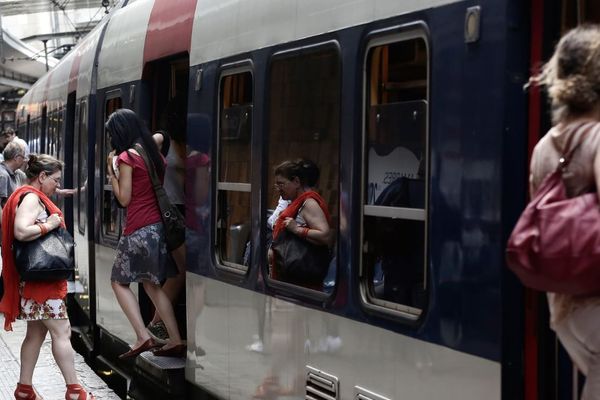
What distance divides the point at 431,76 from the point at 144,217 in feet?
12.5

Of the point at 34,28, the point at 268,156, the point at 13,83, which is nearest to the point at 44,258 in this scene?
the point at 268,156

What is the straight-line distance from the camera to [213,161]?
6.41m

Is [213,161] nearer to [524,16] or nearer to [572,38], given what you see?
[524,16]

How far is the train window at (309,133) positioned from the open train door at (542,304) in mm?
1260

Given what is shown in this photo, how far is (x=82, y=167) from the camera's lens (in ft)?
35.4

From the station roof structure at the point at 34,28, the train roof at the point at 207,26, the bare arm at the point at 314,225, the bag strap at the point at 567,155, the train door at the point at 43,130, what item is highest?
the station roof structure at the point at 34,28

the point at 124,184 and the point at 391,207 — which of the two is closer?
the point at 391,207

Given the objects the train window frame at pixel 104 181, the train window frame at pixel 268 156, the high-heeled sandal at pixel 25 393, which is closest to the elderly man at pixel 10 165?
the train window frame at pixel 104 181

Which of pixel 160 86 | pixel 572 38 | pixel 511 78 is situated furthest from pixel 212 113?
pixel 572 38

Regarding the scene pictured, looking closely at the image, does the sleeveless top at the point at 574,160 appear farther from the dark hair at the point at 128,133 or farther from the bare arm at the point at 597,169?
the dark hair at the point at 128,133

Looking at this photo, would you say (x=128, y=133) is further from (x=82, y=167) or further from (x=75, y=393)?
(x=82, y=167)

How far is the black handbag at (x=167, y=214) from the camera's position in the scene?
24.4ft

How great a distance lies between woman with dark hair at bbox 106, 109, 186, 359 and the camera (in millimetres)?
7434

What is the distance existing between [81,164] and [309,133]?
6.22 meters
